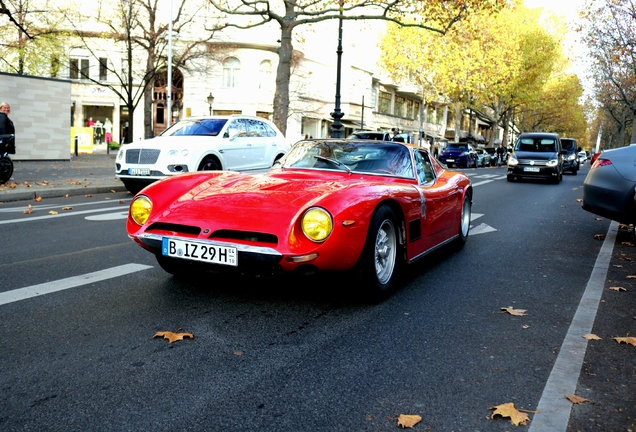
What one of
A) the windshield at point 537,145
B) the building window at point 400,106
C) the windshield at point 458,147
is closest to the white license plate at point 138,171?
the windshield at point 537,145

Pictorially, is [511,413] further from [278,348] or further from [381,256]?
[381,256]

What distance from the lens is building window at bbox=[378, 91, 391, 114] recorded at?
59250 mm

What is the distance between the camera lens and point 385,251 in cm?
471

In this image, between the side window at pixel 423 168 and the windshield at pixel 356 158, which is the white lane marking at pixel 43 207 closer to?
the windshield at pixel 356 158

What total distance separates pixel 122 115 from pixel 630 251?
44837 mm

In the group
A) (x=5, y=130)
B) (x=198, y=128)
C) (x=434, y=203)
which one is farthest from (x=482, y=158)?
(x=434, y=203)

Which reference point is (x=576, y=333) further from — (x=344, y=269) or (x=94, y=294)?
(x=94, y=294)

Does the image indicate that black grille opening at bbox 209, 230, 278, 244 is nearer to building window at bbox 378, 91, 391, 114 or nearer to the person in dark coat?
the person in dark coat

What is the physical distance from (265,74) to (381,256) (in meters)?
40.6

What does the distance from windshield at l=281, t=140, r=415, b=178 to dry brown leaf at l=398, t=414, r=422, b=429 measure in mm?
3113

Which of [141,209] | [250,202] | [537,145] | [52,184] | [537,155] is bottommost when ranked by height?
[52,184]

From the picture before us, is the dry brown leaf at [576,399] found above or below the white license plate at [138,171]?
below

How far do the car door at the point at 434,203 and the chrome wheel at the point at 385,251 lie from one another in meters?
0.59

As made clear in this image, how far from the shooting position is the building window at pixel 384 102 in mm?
59250
